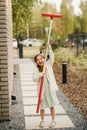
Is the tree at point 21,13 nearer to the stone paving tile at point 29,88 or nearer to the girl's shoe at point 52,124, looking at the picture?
the stone paving tile at point 29,88

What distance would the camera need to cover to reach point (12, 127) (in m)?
7.32

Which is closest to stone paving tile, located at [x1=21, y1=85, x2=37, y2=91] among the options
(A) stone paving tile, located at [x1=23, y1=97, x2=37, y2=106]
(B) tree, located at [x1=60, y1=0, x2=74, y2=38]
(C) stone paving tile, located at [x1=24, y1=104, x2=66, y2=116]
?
(A) stone paving tile, located at [x1=23, y1=97, x2=37, y2=106]

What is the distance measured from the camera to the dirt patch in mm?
9826

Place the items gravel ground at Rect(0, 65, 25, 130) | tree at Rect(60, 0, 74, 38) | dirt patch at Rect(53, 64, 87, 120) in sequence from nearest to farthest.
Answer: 1. gravel ground at Rect(0, 65, 25, 130)
2. dirt patch at Rect(53, 64, 87, 120)
3. tree at Rect(60, 0, 74, 38)

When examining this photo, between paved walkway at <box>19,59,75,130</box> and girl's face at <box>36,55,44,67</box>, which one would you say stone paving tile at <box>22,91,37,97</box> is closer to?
paved walkway at <box>19,59,75,130</box>

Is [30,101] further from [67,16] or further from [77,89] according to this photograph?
[67,16]

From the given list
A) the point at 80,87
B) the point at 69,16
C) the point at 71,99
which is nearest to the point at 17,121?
the point at 71,99

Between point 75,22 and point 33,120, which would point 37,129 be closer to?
point 33,120

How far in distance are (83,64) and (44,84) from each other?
10295mm

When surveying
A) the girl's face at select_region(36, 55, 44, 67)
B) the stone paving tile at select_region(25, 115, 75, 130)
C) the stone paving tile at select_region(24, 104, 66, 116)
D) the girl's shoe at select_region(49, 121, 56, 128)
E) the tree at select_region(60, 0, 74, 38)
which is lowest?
the tree at select_region(60, 0, 74, 38)

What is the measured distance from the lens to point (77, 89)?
12852 millimetres

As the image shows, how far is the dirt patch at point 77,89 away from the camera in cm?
983

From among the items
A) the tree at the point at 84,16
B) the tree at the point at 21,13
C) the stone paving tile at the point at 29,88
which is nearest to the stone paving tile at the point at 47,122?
the stone paving tile at the point at 29,88

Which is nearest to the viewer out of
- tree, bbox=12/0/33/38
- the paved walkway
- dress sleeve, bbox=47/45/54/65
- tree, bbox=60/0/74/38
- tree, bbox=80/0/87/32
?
dress sleeve, bbox=47/45/54/65
